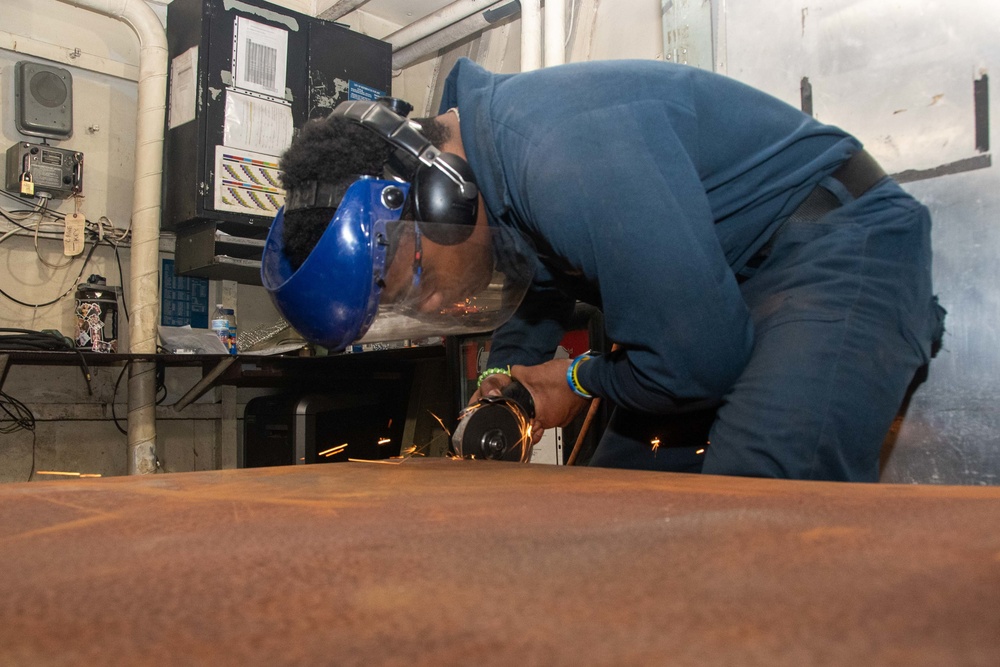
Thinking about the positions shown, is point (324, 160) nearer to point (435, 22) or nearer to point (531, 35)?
point (531, 35)

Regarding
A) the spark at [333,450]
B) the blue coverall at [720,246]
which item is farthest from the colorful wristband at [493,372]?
the spark at [333,450]

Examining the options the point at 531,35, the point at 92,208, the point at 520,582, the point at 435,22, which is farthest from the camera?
the point at 435,22

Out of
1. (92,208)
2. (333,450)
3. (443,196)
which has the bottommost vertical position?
(333,450)

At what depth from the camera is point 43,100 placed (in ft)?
12.0

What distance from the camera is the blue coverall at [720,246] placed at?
1.07 m

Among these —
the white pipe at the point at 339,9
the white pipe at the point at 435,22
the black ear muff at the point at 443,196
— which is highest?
the white pipe at the point at 339,9

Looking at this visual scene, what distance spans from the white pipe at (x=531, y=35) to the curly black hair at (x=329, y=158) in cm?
223

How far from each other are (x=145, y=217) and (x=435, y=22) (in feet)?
5.90

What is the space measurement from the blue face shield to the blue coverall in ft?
0.34

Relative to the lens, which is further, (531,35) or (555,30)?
(531,35)

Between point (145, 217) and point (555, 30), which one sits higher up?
point (555, 30)

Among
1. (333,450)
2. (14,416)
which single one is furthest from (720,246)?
(14,416)

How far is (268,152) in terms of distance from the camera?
150 inches

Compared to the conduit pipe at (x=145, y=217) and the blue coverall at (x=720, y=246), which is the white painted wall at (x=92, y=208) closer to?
the conduit pipe at (x=145, y=217)
